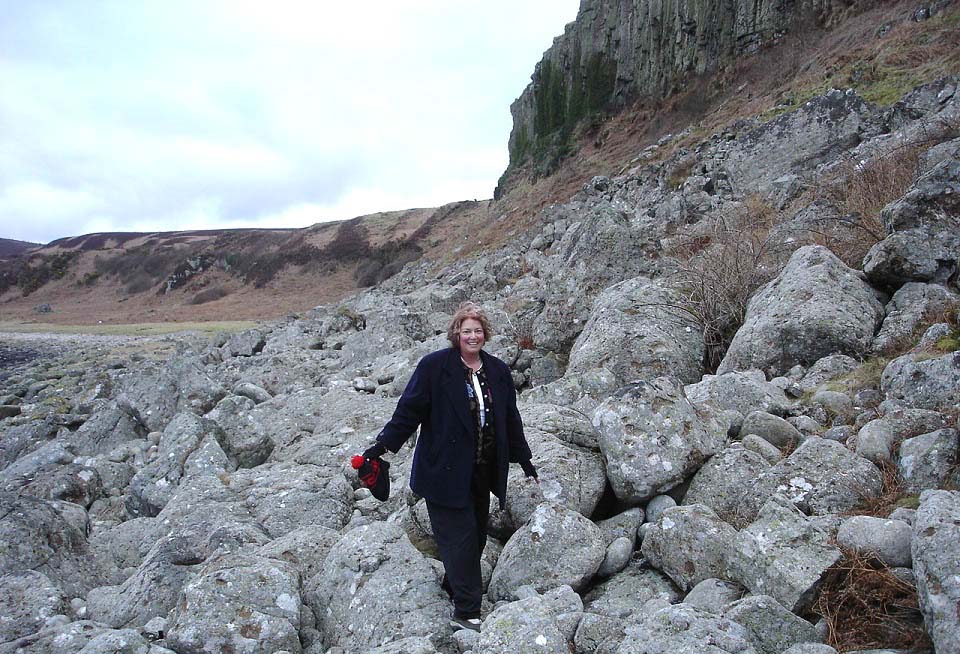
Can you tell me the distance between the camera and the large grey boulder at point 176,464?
19.9 ft

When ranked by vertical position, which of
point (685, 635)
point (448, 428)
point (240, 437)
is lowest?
point (685, 635)

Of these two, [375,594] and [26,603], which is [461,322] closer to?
[375,594]

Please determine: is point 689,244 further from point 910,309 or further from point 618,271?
point 910,309

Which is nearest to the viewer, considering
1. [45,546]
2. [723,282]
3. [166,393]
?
[45,546]

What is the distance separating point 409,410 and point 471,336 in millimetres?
567

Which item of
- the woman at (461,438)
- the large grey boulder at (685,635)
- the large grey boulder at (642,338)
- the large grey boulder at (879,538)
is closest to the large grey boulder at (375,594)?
the woman at (461,438)

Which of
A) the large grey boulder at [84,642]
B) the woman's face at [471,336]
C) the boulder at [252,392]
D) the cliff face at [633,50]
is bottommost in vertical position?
the large grey boulder at [84,642]

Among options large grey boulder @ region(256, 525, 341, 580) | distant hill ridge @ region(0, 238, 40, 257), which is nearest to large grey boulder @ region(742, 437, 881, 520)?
large grey boulder @ region(256, 525, 341, 580)

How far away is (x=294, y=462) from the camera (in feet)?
20.5

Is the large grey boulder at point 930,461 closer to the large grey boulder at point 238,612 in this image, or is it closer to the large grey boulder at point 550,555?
the large grey boulder at point 550,555

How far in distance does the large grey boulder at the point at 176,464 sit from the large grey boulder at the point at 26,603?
6.14ft

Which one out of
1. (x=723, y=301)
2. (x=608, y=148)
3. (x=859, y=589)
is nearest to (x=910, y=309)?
(x=723, y=301)

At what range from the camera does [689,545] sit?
314 centimetres

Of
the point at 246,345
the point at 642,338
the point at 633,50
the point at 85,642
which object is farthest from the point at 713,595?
the point at 633,50
